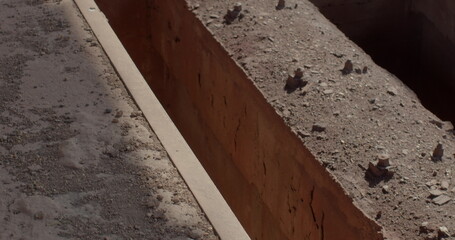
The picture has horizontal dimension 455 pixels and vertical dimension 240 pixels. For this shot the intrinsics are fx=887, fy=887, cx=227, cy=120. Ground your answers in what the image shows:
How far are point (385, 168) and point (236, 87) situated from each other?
173 centimetres

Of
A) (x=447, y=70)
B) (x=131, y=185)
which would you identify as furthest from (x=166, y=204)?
(x=447, y=70)

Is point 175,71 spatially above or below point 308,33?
below

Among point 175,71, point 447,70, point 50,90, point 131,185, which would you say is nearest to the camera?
point 131,185

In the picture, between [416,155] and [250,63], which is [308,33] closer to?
[250,63]

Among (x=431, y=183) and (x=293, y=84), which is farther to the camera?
(x=293, y=84)

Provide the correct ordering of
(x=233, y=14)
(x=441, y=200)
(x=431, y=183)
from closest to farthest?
(x=441, y=200), (x=431, y=183), (x=233, y=14)

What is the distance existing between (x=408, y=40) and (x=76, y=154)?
5.33 m

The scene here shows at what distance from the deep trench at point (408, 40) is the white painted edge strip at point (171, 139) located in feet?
10.4

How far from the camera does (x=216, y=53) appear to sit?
7402mm

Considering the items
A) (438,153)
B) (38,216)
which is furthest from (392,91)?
(38,216)

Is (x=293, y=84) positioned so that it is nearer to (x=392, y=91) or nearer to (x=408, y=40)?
(x=392, y=91)

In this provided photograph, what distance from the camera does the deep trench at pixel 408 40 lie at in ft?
30.2

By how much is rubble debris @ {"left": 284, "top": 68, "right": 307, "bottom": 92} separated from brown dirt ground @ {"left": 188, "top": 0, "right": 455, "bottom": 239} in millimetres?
46

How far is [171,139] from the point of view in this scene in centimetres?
550
